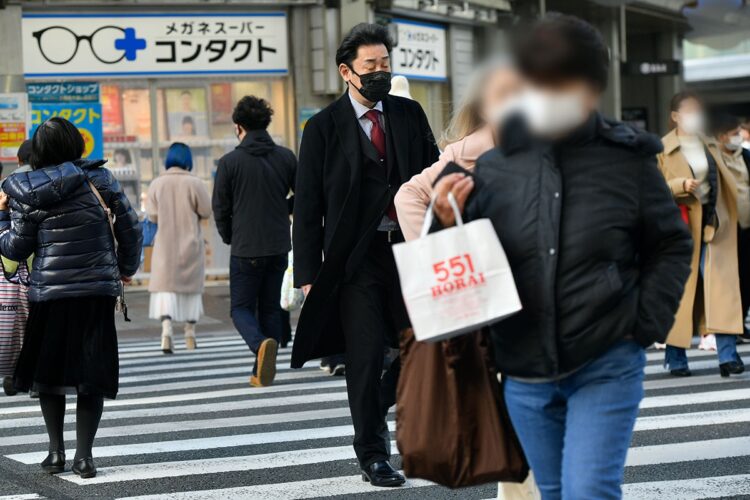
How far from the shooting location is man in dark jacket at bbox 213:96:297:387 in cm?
1022

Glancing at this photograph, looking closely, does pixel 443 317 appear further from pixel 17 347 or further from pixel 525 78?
pixel 17 347

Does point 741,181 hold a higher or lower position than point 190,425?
higher

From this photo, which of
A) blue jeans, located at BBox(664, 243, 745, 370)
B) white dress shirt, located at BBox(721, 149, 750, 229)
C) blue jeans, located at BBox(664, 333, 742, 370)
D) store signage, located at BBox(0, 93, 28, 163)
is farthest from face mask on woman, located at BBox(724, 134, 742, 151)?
store signage, located at BBox(0, 93, 28, 163)

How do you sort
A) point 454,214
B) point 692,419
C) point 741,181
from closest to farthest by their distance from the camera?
point 454,214, point 692,419, point 741,181

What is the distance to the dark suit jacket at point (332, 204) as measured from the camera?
5965 mm

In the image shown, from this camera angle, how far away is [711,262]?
379 inches

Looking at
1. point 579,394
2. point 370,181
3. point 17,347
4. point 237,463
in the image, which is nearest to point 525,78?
point 579,394

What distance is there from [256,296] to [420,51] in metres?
12.8

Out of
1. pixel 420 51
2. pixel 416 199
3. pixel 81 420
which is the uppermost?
pixel 420 51

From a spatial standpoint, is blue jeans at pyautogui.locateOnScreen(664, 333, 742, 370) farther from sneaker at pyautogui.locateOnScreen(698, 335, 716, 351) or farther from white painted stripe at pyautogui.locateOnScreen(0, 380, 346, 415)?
white painted stripe at pyautogui.locateOnScreen(0, 380, 346, 415)

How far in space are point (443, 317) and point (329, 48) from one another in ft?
57.5

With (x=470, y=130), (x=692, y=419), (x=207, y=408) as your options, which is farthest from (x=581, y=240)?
(x=207, y=408)

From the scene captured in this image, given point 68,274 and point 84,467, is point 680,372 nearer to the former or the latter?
point 84,467

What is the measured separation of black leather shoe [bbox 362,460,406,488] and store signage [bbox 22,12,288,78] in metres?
14.0
